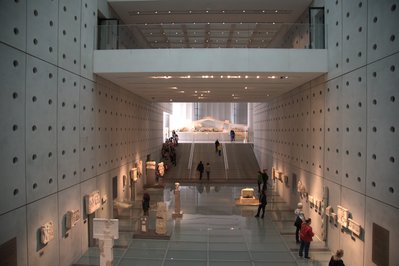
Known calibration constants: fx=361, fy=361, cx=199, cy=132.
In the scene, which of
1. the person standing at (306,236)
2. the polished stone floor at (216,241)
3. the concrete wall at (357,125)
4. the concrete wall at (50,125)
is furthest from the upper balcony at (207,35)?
the polished stone floor at (216,241)

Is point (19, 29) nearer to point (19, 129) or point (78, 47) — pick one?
point (19, 129)

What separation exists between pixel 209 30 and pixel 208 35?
269mm

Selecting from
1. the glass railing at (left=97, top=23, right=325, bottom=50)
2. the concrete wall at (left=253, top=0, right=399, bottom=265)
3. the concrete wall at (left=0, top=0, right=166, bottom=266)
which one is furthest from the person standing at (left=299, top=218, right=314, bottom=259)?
the concrete wall at (left=0, top=0, right=166, bottom=266)

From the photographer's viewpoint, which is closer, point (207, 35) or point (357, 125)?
point (357, 125)

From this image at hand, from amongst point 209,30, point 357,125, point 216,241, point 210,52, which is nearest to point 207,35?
point 209,30

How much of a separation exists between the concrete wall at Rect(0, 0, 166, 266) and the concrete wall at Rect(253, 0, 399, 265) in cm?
830

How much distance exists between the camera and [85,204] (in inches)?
473

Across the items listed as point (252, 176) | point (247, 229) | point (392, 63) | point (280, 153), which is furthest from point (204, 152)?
point (392, 63)

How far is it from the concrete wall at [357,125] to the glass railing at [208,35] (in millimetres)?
1162

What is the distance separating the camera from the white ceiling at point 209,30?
13656 mm

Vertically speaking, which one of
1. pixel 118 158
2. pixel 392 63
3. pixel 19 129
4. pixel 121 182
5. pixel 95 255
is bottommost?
pixel 95 255

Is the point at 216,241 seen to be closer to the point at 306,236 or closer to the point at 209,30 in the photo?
the point at 306,236

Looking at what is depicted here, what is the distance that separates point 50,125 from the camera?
964cm

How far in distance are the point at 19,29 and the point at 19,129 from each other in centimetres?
221
